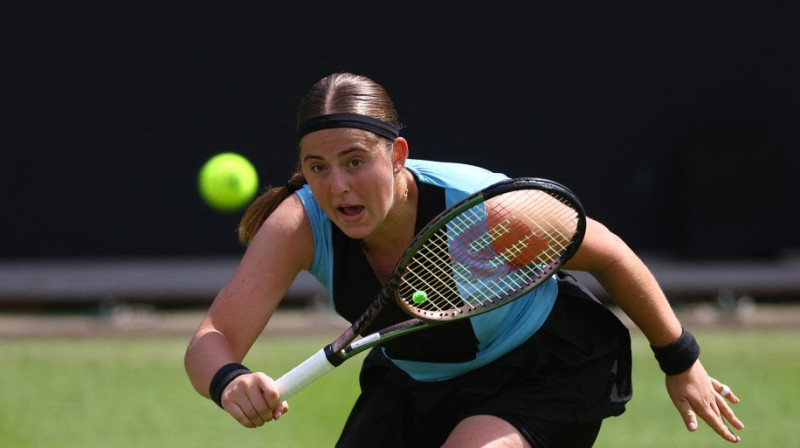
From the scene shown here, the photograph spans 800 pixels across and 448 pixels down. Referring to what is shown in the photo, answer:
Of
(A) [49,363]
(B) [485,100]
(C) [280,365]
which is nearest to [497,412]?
(C) [280,365]

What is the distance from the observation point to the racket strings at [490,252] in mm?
3150

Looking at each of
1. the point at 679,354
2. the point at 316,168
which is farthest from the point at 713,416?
the point at 316,168

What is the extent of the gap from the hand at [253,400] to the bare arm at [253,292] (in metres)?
0.20

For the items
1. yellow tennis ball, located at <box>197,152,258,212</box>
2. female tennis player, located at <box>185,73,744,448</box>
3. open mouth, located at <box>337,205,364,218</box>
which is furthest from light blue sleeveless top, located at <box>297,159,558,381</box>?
yellow tennis ball, located at <box>197,152,258,212</box>

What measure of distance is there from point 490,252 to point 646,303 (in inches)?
16.5

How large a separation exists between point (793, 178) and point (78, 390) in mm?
4703

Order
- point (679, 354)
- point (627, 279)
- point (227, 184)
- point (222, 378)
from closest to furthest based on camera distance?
point (222, 378) < point (627, 279) < point (679, 354) < point (227, 184)

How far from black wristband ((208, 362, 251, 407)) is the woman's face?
407 mm

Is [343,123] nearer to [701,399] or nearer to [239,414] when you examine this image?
[239,414]

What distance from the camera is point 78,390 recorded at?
6535 millimetres

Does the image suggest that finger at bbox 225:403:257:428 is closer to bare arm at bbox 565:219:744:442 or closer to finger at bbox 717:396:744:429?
bare arm at bbox 565:219:744:442

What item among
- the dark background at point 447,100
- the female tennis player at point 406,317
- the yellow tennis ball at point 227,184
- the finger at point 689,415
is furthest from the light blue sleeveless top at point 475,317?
the dark background at point 447,100

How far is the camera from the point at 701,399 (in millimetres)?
3377

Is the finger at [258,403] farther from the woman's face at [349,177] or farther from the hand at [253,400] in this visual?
the woman's face at [349,177]
